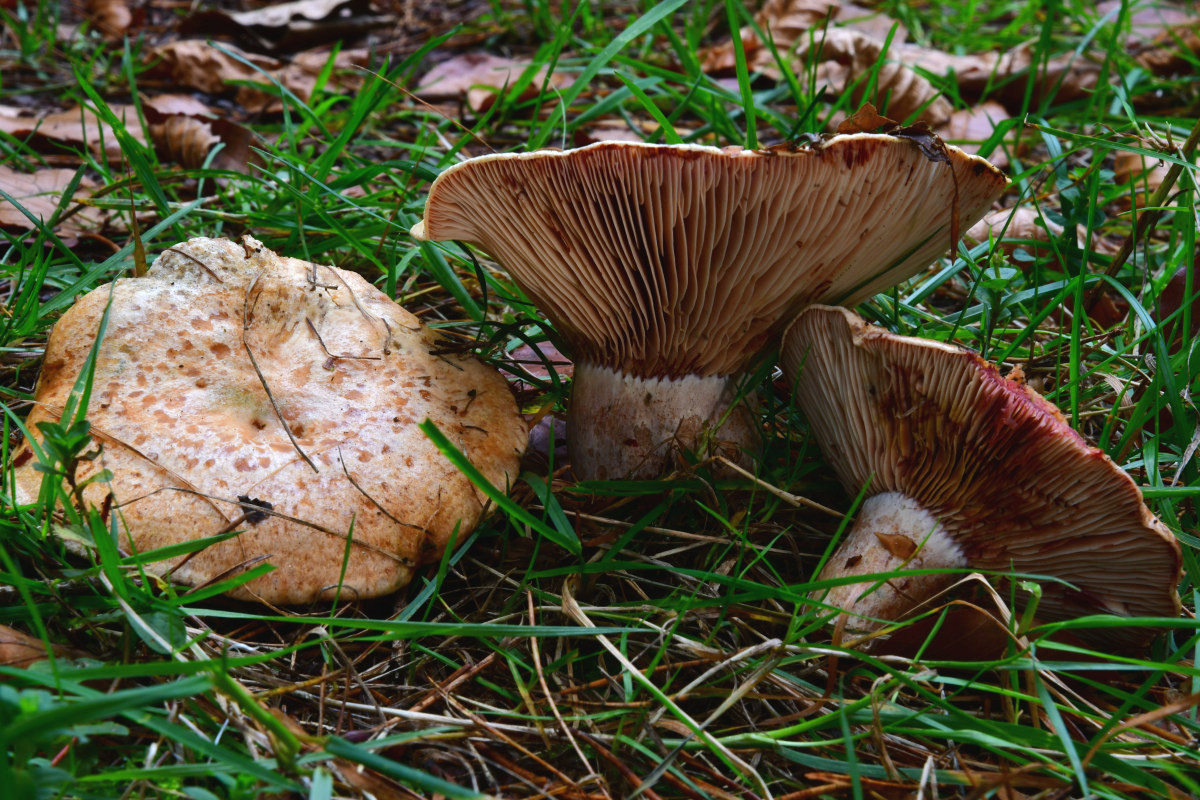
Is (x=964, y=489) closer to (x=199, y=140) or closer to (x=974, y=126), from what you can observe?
(x=974, y=126)

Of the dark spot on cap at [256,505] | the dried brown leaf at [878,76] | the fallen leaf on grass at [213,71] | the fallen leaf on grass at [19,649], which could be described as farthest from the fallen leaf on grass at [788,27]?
the fallen leaf on grass at [19,649]

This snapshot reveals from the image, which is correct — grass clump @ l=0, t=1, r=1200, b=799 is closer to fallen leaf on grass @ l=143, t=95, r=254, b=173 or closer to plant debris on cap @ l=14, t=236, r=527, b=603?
plant debris on cap @ l=14, t=236, r=527, b=603

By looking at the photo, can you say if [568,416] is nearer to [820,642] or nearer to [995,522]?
[820,642]

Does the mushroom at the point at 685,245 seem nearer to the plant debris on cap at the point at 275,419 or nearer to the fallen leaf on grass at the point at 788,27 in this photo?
the plant debris on cap at the point at 275,419

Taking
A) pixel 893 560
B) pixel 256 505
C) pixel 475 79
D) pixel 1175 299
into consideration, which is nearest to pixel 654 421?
pixel 893 560

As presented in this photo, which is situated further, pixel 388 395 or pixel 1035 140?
pixel 1035 140

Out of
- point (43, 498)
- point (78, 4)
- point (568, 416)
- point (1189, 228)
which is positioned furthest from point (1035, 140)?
point (78, 4)
